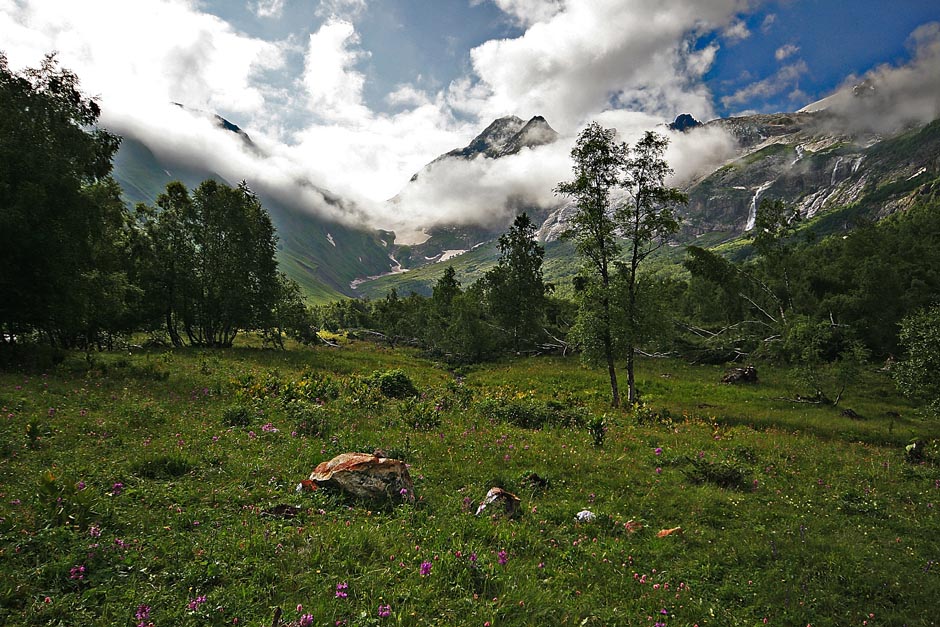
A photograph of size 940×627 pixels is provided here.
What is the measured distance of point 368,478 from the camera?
9.02 m

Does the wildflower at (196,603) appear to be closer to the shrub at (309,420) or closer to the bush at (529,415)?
the shrub at (309,420)

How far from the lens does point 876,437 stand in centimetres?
2108

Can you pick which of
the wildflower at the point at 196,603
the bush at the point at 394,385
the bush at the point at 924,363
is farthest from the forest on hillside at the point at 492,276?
the wildflower at the point at 196,603

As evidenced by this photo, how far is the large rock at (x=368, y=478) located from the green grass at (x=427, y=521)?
316mm

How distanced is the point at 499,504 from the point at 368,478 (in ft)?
10.3

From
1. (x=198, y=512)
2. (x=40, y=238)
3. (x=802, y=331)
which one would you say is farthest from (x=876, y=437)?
(x=40, y=238)

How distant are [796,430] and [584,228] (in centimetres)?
1676

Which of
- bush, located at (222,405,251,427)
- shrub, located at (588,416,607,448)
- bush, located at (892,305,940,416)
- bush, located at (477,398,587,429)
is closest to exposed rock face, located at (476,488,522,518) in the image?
shrub, located at (588,416,607,448)

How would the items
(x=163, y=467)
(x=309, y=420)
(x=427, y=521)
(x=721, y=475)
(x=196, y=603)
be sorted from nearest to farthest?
(x=196, y=603) < (x=427, y=521) < (x=163, y=467) < (x=721, y=475) < (x=309, y=420)

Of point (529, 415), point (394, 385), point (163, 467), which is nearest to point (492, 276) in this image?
point (394, 385)

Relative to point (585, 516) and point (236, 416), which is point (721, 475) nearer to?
point (585, 516)

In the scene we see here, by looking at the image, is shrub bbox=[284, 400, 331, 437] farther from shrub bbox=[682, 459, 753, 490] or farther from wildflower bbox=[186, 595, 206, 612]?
shrub bbox=[682, 459, 753, 490]

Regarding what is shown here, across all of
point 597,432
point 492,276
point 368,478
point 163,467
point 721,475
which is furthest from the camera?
point 492,276

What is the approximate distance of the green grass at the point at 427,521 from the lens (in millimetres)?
5484
